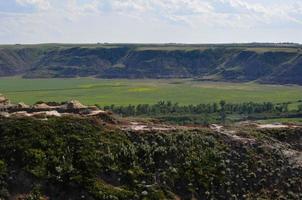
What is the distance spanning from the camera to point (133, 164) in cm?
4803

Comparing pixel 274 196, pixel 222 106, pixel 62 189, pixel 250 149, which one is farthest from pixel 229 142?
pixel 222 106

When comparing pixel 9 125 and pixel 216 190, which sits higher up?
pixel 9 125

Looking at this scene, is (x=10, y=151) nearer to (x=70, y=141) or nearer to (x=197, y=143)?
(x=70, y=141)

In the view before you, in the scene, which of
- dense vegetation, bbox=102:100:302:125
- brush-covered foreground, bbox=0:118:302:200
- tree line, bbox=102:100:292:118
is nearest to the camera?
brush-covered foreground, bbox=0:118:302:200

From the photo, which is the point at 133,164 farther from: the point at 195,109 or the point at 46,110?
the point at 195,109

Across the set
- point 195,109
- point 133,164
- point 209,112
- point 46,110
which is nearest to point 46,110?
point 46,110

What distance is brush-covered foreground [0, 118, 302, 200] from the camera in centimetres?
4450

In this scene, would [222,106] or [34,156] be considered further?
[222,106]

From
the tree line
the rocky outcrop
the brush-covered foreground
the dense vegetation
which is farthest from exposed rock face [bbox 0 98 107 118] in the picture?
the tree line

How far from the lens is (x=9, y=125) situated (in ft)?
166

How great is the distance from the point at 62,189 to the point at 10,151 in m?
6.43

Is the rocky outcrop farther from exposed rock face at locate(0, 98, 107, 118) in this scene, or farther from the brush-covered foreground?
the brush-covered foreground

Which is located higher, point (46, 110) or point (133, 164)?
point (46, 110)

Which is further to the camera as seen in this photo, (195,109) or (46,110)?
(195,109)
